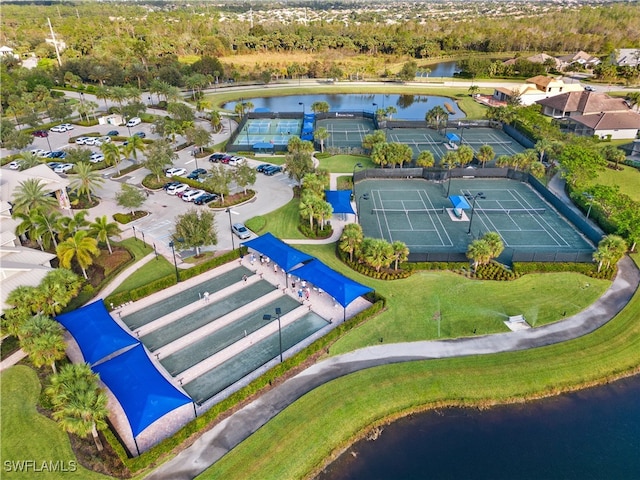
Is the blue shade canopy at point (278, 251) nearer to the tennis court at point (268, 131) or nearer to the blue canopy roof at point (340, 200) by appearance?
the blue canopy roof at point (340, 200)

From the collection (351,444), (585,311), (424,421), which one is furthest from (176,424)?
(585,311)

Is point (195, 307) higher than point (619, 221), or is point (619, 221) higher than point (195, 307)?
point (619, 221)

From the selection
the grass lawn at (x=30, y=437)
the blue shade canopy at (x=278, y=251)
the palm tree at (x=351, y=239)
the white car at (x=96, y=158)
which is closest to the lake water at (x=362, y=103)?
the white car at (x=96, y=158)

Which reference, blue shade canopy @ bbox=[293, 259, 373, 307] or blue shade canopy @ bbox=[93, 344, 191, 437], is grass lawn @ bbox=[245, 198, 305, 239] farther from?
blue shade canopy @ bbox=[93, 344, 191, 437]

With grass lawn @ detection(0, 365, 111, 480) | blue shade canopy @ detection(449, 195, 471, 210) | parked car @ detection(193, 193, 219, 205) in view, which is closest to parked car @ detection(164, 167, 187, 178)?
parked car @ detection(193, 193, 219, 205)

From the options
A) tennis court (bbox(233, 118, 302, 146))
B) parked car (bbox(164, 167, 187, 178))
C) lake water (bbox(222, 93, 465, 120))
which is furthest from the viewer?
lake water (bbox(222, 93, 465, 120))

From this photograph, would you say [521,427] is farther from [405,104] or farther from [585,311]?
[405,104]
